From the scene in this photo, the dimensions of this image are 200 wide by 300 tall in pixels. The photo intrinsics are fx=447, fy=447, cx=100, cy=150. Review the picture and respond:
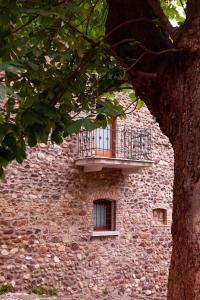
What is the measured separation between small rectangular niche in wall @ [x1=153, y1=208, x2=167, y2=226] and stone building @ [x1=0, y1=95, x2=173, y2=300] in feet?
0.11

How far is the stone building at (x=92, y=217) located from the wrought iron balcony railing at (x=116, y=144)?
0.03 meters

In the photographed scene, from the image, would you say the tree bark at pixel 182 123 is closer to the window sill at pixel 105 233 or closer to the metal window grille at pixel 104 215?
the window sill at pixel 105 233

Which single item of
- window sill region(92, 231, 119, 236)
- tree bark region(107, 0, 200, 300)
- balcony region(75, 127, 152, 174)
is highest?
balcony region(75, 127, 152, 174)

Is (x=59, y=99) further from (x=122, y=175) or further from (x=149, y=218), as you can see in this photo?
(x=149, y=218)

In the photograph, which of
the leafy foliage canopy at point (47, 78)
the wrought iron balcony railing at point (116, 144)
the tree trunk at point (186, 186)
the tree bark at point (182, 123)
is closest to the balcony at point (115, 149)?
the wrought iron balcony railing at point (116, 144)

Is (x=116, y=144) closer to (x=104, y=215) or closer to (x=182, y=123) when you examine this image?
(x=104, y=215)

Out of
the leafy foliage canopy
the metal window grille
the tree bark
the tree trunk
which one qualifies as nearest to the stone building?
the metal window grille

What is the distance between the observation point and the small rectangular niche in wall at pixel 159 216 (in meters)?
14.9

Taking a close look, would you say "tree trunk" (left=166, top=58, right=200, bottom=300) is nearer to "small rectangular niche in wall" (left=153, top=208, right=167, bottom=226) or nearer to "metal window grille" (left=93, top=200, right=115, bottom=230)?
"metal window grille" (left=93, top=200, right=115, bottom=230)

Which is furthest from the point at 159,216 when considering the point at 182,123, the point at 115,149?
the point at 182,123

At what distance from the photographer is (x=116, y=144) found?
Result: 13.5 metres

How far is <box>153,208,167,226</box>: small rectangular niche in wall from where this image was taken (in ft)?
48.8

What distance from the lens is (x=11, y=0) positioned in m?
3.15

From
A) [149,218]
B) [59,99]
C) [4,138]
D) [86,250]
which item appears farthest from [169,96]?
[149,218]
